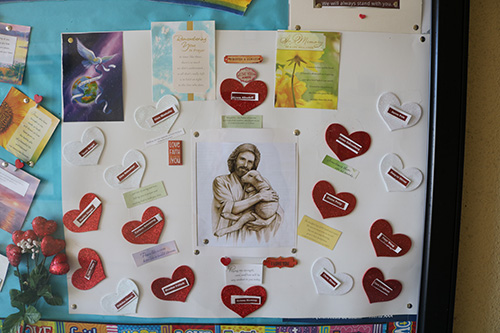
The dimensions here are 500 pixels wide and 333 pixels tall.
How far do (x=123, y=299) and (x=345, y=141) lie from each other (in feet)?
2.34

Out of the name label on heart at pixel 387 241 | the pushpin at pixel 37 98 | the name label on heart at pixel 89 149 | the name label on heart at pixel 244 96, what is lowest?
the name label on heart at pixel 387 241

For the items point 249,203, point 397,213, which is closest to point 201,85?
point 249,203

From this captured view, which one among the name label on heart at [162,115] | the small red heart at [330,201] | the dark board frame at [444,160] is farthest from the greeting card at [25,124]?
the dark board frame at [444,160]

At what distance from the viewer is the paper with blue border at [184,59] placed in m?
0.78

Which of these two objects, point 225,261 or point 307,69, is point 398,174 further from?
point 225,261

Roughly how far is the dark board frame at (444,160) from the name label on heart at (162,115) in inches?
25.3

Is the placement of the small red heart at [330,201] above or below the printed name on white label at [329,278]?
above

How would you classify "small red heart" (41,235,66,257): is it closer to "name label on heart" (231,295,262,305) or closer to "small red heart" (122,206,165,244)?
"small red heart" (122,206,165,244)

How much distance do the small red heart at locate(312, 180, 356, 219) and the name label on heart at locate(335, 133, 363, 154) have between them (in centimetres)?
11

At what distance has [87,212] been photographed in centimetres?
82

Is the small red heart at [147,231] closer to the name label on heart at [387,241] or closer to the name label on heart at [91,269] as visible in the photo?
the name label on heart at [91,269]

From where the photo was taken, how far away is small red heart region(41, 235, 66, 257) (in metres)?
0.80

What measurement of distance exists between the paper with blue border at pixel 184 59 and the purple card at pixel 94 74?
10cm

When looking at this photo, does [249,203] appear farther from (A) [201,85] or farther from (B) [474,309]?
(B) [474,309]
